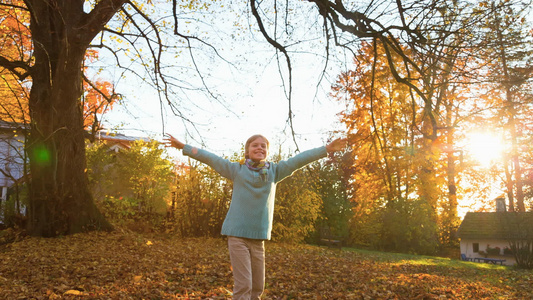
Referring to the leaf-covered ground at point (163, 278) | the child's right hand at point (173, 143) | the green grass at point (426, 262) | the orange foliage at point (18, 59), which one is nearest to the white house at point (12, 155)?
the orange foliage at point (18, 59)

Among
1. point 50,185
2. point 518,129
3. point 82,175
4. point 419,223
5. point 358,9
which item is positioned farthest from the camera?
point 518,129

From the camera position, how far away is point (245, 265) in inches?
150

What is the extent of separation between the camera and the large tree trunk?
944 centimetres

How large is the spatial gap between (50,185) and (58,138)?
106 centimetres

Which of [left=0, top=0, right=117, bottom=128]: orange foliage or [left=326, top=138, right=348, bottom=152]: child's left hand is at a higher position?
[left=0, top=0, right=117, bottom=128]: orange foliage

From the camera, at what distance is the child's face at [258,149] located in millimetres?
4137

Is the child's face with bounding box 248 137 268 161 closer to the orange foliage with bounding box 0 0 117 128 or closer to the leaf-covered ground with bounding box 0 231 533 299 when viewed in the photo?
the leaf-covered ground with bounding box 0 231 533 299

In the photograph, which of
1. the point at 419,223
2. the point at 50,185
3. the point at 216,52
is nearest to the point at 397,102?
the point at 419,223

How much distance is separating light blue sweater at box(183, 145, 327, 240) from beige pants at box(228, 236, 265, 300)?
111 millimetres

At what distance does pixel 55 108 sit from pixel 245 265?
7.44 metres

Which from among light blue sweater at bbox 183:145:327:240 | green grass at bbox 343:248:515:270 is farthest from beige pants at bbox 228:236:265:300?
green grass at bbox 343:248:515:270

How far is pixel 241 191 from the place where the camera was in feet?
13.1

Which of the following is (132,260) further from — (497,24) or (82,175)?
(497,24)

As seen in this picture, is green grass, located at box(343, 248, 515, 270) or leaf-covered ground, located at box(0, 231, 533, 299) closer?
leaf-covered ground, located at box(0, 231, 533, 299)
